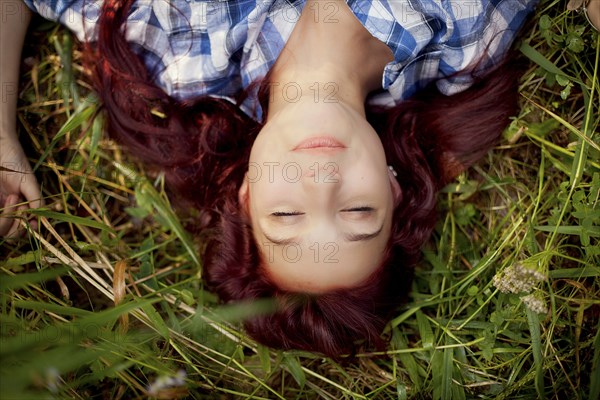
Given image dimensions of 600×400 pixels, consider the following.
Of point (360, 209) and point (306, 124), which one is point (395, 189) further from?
point (306, 124)

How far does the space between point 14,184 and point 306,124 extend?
1570 mm

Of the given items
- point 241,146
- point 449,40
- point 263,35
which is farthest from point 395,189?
point 263,35

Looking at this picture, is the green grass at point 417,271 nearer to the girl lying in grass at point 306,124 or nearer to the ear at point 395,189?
the girl lying in grass at point 306,124

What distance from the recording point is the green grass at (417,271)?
2.64 metres

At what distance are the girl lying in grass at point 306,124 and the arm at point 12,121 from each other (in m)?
0.01

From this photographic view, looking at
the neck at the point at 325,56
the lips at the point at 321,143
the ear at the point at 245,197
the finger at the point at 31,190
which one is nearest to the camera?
the lips at the point at 321,143

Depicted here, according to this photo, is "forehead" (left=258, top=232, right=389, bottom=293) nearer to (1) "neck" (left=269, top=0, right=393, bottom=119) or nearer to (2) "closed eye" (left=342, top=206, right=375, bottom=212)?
(2) "closed eye" (left=342, top=206, right=375, bottom=212)

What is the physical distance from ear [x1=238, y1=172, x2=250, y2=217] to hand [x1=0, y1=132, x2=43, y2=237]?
101 cm

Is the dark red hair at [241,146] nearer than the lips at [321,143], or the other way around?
the lips at [321,143]

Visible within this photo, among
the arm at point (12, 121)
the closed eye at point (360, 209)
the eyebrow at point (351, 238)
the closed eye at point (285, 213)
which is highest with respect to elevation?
the arm at point (12, 121)

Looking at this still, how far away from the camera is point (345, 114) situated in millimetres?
2436

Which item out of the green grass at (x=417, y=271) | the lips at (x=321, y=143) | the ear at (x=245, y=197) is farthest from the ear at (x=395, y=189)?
the ear at (x=245, y=197)

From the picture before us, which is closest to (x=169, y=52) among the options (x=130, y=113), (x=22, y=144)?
(x=130, y=113)

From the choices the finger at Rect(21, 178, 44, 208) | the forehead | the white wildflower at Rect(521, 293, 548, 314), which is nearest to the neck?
the forehead
